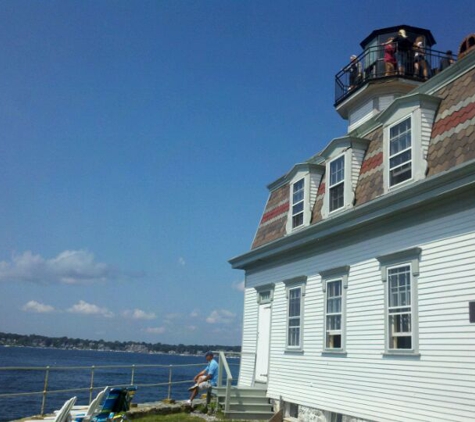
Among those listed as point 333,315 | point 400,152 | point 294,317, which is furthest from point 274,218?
point 400,152

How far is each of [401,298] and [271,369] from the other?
21.1 feet

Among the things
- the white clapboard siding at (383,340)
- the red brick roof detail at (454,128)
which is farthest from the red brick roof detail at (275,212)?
the red brick roof detail at (454,128)

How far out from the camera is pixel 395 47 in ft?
64.3

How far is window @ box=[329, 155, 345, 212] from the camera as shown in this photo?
47.3ft

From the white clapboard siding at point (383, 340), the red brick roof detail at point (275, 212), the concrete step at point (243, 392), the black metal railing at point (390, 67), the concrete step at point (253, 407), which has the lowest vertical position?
the concrete step at point (253, 407)

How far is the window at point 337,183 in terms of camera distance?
1441cm

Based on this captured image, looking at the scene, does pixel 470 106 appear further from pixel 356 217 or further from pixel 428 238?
pixel 356 217

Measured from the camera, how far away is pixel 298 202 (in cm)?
1678

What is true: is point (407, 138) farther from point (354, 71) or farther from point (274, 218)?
point (354, 71)

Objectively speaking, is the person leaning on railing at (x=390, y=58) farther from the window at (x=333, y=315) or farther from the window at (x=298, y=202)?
the window at (x=333, y=315)

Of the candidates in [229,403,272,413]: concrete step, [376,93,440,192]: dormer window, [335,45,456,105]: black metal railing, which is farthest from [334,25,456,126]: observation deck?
[229,403,272,413]: concrete step

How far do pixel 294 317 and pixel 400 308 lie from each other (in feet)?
15.9

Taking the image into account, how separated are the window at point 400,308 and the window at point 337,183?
284 centimetres

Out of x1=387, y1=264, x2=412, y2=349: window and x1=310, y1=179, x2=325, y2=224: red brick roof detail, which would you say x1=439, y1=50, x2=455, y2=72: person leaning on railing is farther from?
x1=387, y1=264, x2=412, y2=349: window
